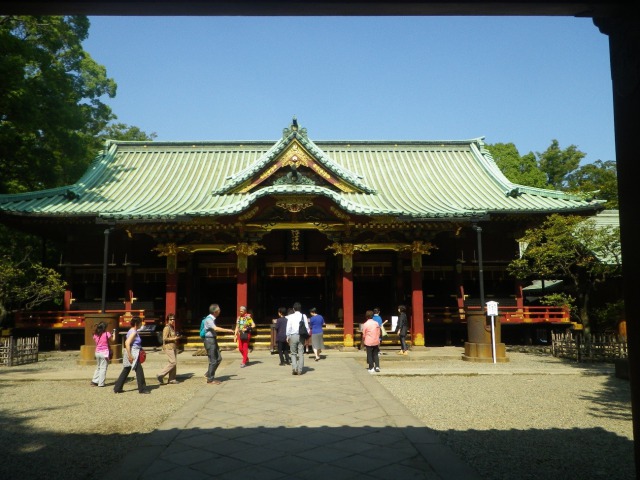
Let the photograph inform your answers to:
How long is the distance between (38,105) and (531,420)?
2051 centimetres

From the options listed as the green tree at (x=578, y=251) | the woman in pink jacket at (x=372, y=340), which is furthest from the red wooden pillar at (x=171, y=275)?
the green tree at (x=578, y=251)

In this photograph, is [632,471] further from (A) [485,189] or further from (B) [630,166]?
(A) [485,189]

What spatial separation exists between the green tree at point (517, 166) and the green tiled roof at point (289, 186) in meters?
14.5

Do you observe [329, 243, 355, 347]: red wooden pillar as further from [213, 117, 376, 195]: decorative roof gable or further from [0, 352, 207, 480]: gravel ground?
[0, 352, 207, 480]: gravel ground

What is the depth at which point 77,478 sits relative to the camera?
5.61m

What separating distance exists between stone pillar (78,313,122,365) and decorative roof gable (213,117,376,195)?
6.25 metres

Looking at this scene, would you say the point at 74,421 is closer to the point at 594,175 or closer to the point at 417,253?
the point at 417,253

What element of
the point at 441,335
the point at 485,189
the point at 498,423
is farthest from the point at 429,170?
the point at 498,423

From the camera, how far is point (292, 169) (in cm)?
2019

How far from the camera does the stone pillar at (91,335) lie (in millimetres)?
16141

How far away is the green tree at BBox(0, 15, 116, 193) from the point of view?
17.8 metres

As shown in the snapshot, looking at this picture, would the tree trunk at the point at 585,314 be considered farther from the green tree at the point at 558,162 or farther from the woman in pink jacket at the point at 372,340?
the green tree at the point at 558,162

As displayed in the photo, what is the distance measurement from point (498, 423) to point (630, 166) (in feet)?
19.0

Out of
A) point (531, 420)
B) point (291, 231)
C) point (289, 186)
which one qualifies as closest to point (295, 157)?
point (289, 186)
